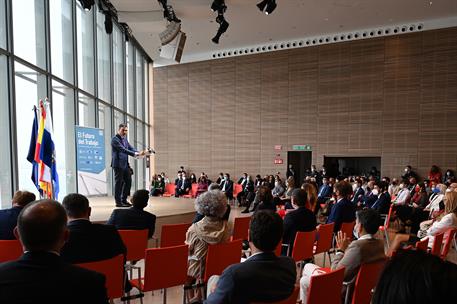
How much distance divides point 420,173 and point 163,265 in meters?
11.8

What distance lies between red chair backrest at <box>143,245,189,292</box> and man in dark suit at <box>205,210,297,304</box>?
0.95 meters

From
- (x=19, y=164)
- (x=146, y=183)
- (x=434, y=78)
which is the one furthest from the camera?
(x=146, y=183)

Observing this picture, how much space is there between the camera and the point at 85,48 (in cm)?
877

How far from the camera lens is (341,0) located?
986cm

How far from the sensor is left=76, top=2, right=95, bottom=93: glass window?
8.37 meters

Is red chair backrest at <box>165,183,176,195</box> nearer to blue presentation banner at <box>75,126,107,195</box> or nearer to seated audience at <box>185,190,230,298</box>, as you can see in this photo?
blue presentation banner at <box>75,126,107,195</box>

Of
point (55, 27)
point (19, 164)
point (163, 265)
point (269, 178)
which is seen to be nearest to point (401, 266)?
point (163, 265)

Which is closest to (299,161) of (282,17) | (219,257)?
(282,17)

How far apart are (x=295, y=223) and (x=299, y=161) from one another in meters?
10.8

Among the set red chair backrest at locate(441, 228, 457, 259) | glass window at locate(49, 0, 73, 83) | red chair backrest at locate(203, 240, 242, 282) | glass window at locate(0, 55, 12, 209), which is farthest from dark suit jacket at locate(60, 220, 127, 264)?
glass window at locate(49, 0, 73, 83)

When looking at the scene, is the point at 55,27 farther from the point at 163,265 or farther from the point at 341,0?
the point at 341,0

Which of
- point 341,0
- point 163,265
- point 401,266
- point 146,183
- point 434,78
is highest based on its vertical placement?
point 341,0

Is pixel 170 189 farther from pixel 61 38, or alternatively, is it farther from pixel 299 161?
pixel 61 38

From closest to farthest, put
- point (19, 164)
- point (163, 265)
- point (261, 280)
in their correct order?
point (261, 280) < point (163, 265) < point (19, 164)
